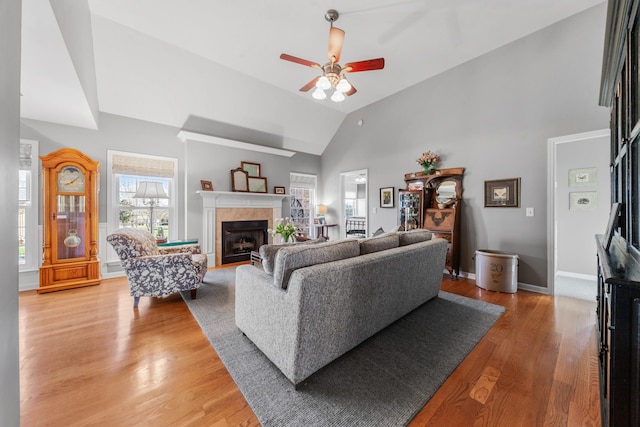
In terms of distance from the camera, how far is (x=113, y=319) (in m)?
2.48

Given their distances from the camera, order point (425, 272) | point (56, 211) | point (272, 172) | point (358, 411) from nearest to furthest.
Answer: point (358, 411) < point (425, 272) < point (56, 211) < point (272, 172)

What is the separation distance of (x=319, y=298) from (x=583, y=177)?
4.80 m

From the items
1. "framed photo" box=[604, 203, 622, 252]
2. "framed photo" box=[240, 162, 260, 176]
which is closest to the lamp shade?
"framed photo" box=[240, 162, 260, 176]


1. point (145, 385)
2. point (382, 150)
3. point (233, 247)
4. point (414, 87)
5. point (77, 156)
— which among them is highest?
point (414, 87)

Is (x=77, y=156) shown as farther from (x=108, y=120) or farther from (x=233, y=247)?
(x=233, y=247)

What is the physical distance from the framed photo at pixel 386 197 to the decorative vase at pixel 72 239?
5081mm

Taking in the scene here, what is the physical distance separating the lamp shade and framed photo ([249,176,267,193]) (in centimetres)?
174

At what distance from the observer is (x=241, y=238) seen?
5199mm

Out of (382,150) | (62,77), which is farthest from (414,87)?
(62,77)

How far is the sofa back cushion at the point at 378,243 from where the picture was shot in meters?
2.13

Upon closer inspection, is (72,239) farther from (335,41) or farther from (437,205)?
(437,205)

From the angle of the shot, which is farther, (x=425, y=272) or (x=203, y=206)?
(x=203, y=206)

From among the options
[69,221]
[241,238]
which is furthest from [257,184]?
[69,221]

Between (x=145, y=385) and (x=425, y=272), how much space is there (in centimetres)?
254
